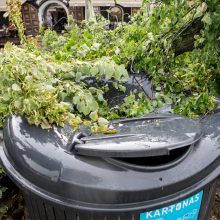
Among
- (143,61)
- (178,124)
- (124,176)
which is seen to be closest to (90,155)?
(124,176)

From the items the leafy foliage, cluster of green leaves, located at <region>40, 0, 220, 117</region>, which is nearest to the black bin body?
the leafy foliage

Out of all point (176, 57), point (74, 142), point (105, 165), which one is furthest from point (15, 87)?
point (176, 57)

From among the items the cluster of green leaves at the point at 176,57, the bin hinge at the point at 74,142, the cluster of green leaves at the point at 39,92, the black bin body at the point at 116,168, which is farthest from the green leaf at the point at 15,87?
the cluster of green leaves at the point at 176,57

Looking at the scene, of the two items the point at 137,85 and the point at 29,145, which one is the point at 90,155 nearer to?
the point at 29,145

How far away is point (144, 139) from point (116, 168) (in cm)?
17

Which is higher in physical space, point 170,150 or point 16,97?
point 16,97

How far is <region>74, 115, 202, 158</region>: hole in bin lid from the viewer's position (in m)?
1.21

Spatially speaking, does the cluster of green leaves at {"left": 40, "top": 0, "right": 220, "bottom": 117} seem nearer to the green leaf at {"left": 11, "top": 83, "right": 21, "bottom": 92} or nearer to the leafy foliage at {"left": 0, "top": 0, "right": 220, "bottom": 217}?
the leafy foliage at {"left": 0, "top": 0, "right": 220, "bottom": 217}

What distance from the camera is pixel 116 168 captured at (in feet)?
4.06

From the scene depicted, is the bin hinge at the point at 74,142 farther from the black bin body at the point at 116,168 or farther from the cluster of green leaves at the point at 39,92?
the cluster of green leaves at the point at 39,92

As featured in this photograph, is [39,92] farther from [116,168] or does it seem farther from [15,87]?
[116,168]

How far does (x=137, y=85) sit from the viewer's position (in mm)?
2094

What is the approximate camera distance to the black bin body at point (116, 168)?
1.23m

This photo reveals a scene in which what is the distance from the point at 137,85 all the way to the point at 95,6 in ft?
43.6
